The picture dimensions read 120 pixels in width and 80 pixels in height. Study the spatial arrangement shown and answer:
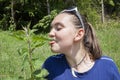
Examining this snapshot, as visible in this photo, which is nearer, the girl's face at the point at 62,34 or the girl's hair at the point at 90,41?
the girl's face at the point at 62,34

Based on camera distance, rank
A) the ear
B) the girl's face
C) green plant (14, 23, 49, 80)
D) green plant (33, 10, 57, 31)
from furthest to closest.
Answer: green plant (33, 10, 57, 31) → the ear → the girl's face → green plant (14, 23, 49, 80)

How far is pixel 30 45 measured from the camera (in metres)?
1.99

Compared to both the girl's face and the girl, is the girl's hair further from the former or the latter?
the girl's face

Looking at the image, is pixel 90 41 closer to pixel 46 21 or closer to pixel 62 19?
pixel 62 19

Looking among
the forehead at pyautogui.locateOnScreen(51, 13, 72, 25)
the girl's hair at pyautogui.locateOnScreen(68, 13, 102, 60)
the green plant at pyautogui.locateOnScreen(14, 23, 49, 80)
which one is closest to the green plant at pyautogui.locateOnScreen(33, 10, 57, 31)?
the girl's hair at pyautogui.locateOnScreen(68, 13, 102, 60)

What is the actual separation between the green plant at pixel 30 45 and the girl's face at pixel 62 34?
0.44 meters

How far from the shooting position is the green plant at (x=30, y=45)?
1.94m

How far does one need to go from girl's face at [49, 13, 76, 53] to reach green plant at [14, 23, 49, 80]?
44 cm

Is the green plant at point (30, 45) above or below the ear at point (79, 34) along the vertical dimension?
above

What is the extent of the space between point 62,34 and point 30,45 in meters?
0.62

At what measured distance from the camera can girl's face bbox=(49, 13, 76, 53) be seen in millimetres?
2547

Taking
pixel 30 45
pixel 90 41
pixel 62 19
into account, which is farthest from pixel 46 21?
pixel 30 45

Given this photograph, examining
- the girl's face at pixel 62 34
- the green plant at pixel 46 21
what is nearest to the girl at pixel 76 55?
the girl's face at pixel 62 34

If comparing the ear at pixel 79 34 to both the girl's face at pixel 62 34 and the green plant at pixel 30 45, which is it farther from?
the green plant at pixel 30 45
